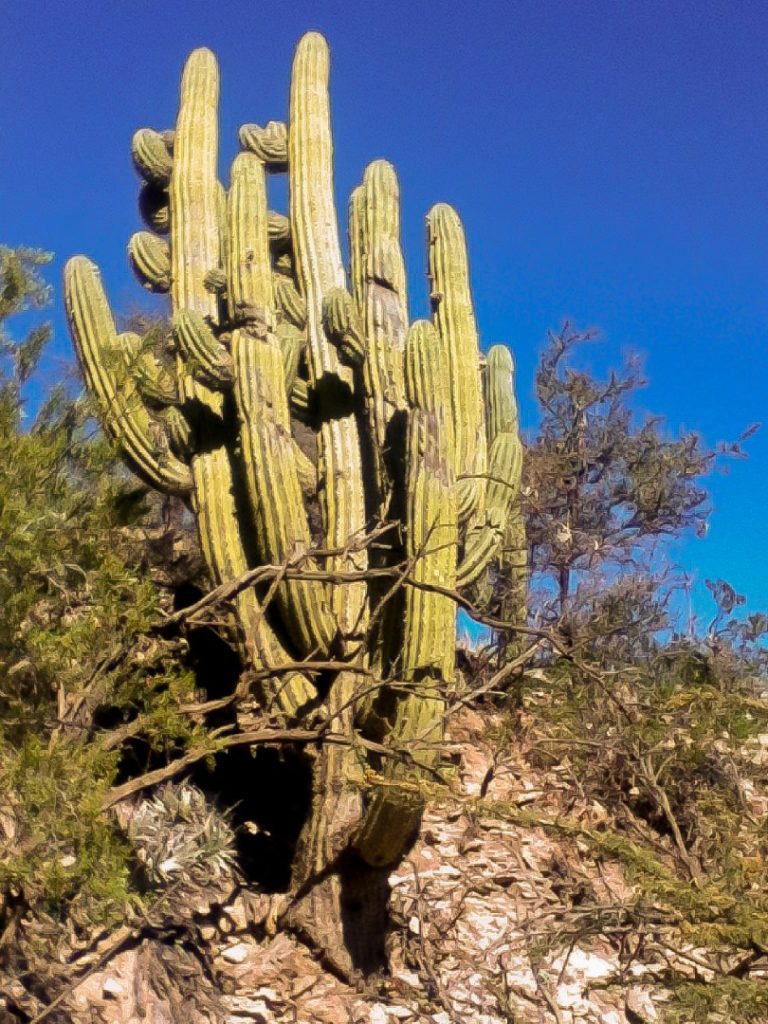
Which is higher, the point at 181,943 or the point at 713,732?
the point at 713,732

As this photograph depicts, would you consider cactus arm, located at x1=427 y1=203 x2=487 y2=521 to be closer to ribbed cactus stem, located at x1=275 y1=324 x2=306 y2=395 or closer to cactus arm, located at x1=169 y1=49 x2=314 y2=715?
ribbed cactus stem, located at x1=275 y1=324 x2=306 y2=395

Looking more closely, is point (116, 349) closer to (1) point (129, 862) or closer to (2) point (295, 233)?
(2) point (295, 233)

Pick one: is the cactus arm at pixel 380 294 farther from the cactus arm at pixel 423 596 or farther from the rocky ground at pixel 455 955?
the rocky ground at pixel 455 955

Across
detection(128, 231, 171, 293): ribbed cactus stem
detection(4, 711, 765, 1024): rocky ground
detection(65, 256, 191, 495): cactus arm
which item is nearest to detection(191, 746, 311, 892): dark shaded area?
detection(4, 711, 765, 1024): rocky ground

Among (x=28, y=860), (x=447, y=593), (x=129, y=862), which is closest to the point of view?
(x=28, y=860)

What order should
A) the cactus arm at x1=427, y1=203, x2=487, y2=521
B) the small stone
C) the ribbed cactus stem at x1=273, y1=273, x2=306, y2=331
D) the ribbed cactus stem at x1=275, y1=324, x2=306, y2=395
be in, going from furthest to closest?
the ribbed cactus stem at x1=273, y1=273, x2=306, y2=331 < the cactus arm at x1=427, y1=203, x2=487, y2=521 < the ribbed cactus stem at x1=275, y1=324, x2=306, y2=395 < the small stone

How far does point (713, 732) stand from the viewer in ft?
27.1

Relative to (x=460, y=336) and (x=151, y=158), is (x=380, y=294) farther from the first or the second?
(x=151, y=158)

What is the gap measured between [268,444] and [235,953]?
2.84 meters

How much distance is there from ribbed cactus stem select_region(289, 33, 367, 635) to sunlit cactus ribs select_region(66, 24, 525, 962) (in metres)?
0.01

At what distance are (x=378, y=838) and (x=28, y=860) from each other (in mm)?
Answer: 2458

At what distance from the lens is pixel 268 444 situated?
6.62m

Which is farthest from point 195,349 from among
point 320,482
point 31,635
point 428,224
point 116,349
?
point 31,635

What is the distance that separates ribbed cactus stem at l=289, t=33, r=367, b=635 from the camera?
695 cm
